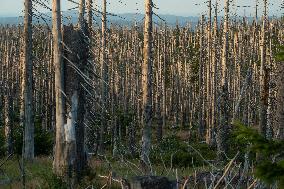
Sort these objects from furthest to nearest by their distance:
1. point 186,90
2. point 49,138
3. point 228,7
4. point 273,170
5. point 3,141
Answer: point 186,90
point 228,7
point 49,138
point 3,141
point 273,170

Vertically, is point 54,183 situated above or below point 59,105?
below

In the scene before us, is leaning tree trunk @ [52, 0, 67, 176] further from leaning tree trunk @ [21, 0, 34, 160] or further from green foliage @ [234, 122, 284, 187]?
green foliage @ [234, 122, 284, 187]

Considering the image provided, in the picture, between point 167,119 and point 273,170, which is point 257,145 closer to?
point 273,170

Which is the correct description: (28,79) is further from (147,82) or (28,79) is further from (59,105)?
(59,105)

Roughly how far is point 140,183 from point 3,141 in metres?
16.3

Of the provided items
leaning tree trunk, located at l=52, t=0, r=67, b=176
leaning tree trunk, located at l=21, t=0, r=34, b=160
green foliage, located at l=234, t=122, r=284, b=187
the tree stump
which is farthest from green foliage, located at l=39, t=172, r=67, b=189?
leaning tree trunk, located at l=21, t=0, r=34, b=160

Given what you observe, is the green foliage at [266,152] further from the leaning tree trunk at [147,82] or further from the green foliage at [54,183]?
the leaning tree trunk at [147,82]

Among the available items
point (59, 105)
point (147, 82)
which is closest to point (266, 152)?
point (59, 105)

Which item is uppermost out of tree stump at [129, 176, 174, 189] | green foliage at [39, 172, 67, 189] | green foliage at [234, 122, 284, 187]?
green foliage at [234, 122, 284, 187]

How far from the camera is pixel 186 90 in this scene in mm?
44719

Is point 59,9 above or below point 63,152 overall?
above

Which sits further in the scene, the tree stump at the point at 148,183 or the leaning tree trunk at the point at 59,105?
the leaning tree trunk at the point at 59,105

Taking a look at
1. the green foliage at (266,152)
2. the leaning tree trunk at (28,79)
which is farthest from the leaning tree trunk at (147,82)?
the green foliage at (266,152)

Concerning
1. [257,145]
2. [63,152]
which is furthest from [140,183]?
[63,152]
